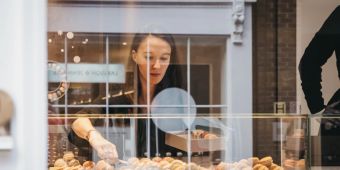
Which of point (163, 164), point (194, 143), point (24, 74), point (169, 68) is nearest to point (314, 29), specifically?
point (169, 68)

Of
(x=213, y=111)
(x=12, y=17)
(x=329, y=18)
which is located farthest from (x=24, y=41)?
(x=329, y=18)

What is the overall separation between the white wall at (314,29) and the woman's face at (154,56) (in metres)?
0.69

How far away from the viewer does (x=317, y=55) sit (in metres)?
2.45

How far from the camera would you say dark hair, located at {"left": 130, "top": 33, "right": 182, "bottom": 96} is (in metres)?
2.30

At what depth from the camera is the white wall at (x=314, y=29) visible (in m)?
2.37

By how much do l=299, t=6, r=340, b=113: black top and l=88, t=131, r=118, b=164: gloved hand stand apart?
105cm

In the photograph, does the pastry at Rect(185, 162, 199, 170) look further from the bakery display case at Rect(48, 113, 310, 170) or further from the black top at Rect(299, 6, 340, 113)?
the black top at Rect(299, 6, 340, 113)

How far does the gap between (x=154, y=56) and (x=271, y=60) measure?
0.64 m

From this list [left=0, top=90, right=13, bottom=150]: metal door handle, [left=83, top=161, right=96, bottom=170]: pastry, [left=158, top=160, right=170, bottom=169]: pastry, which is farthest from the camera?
[left=158, top=160, right=170, bottom=169]: pastry

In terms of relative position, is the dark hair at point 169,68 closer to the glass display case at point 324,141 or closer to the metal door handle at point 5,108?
the glass display case at point 324,141

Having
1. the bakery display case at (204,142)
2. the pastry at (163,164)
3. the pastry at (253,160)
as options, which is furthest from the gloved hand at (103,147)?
the pastry at (253,160)

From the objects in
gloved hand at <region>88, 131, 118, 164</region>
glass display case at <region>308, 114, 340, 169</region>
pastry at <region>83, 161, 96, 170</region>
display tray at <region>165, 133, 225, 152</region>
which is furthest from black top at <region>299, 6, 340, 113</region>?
pastry at <region>83, 161, 96, 170</region>

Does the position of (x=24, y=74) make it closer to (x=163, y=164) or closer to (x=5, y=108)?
(x=5, y=108)

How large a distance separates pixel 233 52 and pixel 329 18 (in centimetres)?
60
